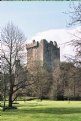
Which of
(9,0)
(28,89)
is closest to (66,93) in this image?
(28,89)

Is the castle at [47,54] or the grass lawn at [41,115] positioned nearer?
the grass lawn at [41,115]

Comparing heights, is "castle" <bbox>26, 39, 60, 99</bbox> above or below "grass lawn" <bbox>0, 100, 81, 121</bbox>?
above

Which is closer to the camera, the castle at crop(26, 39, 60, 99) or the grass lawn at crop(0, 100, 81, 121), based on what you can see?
the grass lawn at crop(0, 100, 81, 121)

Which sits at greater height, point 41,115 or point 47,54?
point 47,54

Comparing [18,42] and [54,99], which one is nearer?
[18,42]

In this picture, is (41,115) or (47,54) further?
(47,54)

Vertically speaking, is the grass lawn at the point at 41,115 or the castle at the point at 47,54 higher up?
the castle at the point at 47,54

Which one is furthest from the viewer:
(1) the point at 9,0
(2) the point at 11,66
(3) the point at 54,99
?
(3) the point at 54,99

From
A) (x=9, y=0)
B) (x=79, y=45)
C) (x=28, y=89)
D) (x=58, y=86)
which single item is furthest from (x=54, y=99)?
(x=9, y=0)

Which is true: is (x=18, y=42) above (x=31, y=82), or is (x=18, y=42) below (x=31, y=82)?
above

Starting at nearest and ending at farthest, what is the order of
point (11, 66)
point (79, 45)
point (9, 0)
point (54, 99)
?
point (9, 0), point (79, 45), point (11, 66), point (54, 99)

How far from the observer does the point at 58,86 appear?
97.9m

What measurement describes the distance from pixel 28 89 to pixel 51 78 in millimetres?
49057

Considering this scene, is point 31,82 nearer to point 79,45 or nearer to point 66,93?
point 79,45
